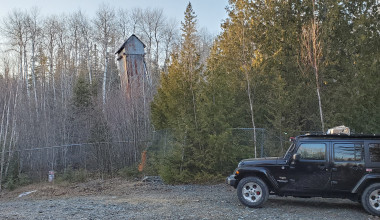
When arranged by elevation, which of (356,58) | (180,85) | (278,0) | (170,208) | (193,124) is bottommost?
(170,208)

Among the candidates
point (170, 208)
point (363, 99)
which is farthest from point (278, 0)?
point (170, 208)

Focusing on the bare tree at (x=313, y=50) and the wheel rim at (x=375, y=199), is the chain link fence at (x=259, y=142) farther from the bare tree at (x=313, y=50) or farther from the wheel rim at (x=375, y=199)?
the wheel rim at (x=375, y=199)

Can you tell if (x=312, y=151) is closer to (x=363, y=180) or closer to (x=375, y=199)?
(x=363, y=180)

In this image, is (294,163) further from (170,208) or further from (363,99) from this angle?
(363,99)

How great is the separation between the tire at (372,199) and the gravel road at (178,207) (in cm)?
20

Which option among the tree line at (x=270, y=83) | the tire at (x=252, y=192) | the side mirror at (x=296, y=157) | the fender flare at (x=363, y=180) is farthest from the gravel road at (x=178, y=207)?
the tree line at (x=270, y=83)

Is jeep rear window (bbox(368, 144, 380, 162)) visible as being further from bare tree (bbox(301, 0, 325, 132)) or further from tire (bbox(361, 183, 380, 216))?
bare tree (bbox(301, 0, 325, 132))

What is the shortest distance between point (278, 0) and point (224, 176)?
8331 millimetres

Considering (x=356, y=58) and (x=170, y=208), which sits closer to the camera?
(x=170, y=208)

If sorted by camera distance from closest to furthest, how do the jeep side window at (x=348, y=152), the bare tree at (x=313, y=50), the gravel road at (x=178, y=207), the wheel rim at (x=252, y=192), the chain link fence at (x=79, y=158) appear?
the gravel road at (x=178, y=207) < the jeep side window at (x=348, y=152) < the wheel rim at (x=252, y=192) < the bare tree at (x=313, y=50) < the chain link fence at (x=79, y=158)

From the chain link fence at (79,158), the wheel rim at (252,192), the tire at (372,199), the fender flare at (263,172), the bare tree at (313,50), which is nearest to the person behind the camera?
the tire at (372,199)

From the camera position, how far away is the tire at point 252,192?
8516 mm

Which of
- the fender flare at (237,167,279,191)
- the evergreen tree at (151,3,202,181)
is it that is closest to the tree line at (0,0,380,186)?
the evergreen tree at (151,3,202,181)

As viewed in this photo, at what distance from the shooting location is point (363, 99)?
A: 14.8 meters
